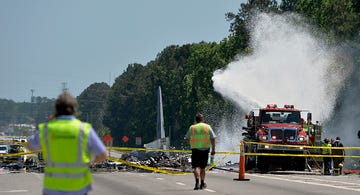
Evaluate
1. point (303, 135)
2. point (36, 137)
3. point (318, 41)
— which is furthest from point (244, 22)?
point (36, 137)

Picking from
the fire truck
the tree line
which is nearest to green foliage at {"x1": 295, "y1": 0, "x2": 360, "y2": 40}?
the tree line

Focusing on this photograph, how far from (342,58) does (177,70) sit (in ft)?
255

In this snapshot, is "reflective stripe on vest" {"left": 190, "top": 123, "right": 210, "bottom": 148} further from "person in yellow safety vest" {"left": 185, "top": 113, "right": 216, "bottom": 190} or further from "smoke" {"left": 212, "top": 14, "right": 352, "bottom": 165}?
"smoke" {"left": 212, "top": 14, "right": 352, "bottom": 165}

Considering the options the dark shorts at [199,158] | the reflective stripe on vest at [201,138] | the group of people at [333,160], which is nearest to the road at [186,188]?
the dark shorts at [199,158]

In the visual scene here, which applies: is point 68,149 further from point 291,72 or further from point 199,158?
point 291,72

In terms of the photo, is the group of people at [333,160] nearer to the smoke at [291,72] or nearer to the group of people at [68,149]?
the smoke at [291,72]

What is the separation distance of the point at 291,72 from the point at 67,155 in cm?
6108

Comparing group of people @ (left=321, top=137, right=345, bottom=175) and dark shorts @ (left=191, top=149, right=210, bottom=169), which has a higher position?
group of people @ (left=321, top=137, right=345, bottom=175)

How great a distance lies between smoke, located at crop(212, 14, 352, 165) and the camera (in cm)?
6238

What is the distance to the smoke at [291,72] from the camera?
205ft

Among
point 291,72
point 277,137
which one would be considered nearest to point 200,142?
point 277,137

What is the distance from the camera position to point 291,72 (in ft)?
227

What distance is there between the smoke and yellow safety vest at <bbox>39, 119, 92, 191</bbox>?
50.2 m

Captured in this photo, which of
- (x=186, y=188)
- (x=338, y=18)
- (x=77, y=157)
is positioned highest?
(x=338, y=18)
